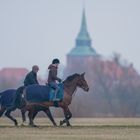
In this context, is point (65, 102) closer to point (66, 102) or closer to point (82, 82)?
point (66, 102)

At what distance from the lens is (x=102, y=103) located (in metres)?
87.8

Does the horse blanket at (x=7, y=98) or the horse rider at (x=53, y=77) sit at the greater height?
the horse rider at (x=53, y=77)

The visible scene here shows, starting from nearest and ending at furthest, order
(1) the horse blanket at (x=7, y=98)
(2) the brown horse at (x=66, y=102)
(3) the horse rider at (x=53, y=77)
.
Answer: (3) the horse rider at (x=53, y=77) < (2) the brown horse at (x=66, y=102) < (1) the horse blanket at (x=7, y=98)

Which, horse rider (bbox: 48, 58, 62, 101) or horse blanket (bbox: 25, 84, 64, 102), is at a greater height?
horse rider (bbox: 48, 58, 62, 101)

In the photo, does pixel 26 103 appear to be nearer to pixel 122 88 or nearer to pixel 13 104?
pixel 13 104

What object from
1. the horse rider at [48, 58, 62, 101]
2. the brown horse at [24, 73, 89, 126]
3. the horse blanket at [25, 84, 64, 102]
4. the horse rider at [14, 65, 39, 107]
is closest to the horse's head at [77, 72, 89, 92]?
the brown horse at [24, 73, 89, 126]

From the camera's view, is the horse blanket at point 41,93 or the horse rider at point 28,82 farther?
the horse rider at point 28,82
